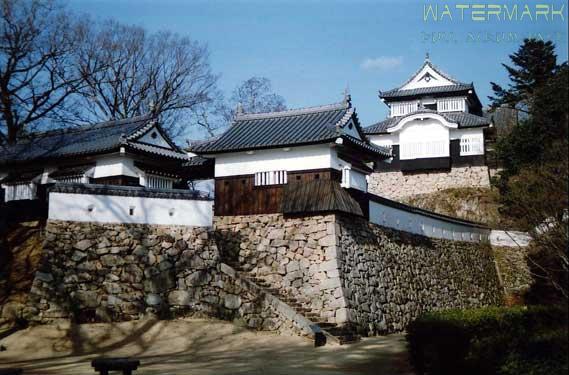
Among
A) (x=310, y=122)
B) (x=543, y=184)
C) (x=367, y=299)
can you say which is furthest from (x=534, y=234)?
(x=310, y=122)

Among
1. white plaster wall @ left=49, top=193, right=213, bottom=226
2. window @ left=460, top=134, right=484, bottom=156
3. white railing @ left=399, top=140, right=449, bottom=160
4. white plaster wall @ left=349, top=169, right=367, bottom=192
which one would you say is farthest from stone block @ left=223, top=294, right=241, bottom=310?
window @ left=460, top=134, right=484, bottom=156

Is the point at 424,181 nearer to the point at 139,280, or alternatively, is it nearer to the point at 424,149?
the point at 424,149

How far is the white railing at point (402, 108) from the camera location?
37222mm

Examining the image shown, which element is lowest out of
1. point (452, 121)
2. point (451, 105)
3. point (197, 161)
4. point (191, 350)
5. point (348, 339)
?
point (191, 350)

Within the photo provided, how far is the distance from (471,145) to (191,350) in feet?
71.4

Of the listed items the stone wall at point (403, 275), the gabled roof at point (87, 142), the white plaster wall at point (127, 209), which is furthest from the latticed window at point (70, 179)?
the stone wall at point (403, 275)

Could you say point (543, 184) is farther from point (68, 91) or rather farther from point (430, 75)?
point (430, 75)

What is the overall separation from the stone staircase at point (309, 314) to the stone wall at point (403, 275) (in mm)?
872

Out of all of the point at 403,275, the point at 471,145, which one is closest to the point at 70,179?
the point at 403,275

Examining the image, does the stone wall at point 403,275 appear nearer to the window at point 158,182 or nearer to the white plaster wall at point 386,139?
the window at point 158,182

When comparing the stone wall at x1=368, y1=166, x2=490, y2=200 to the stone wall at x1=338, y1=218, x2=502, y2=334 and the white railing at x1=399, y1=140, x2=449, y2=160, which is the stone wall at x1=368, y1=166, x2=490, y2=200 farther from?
the stone wall at x1=338, y1=218, x2=502, y2=334

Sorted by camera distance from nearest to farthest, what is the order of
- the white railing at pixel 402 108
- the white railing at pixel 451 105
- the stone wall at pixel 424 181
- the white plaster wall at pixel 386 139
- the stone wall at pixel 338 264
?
the stone wall at pixel 338 264 → the stone wall at pixel 424 181 → the white plaster wall at pixel 386 139 → the white railing at pixel 451 105 → the white railing at pixel 402 108

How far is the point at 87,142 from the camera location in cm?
2281

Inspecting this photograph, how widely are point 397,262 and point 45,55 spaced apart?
15.9 m
